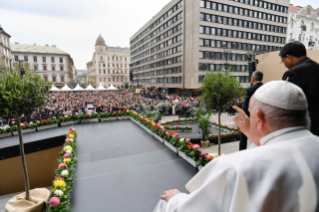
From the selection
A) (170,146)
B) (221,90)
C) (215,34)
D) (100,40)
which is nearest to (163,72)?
(215,34)

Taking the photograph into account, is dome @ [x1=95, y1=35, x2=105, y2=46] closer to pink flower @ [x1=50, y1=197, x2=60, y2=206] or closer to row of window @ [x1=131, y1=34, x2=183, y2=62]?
row of window @ [x1=131, y1=34, x2=183, y2=62]

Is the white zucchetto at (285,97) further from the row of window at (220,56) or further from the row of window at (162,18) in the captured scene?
the row of window at (162,18)

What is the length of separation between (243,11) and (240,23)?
2.66 metres

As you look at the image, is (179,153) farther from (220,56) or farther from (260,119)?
(220,56)

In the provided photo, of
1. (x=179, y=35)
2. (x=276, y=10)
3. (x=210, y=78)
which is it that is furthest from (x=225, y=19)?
(x=210, y=78)

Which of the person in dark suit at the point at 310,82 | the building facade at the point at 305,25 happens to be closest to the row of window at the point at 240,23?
the building facade at the point at 305,25

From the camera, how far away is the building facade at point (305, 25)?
4291 cm

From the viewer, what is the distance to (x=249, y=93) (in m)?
3.93

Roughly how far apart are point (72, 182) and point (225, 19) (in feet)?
148

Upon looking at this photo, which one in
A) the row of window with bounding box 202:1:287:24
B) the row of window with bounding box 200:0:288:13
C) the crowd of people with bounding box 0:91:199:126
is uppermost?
the row of window with bounding box 200:0:288:13

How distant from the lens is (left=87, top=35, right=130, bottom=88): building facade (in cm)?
9381

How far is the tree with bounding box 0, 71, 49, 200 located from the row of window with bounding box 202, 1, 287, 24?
42.0 meters

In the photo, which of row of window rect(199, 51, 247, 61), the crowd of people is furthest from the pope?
row of window rect(199, 51, 247, 61)

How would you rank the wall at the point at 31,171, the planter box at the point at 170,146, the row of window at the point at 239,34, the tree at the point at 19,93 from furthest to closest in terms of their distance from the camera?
the row of window at the point at 239,34
the wall at the point at 31,171
the planter box at the point at 170,146
the tree at the point at 19,93
